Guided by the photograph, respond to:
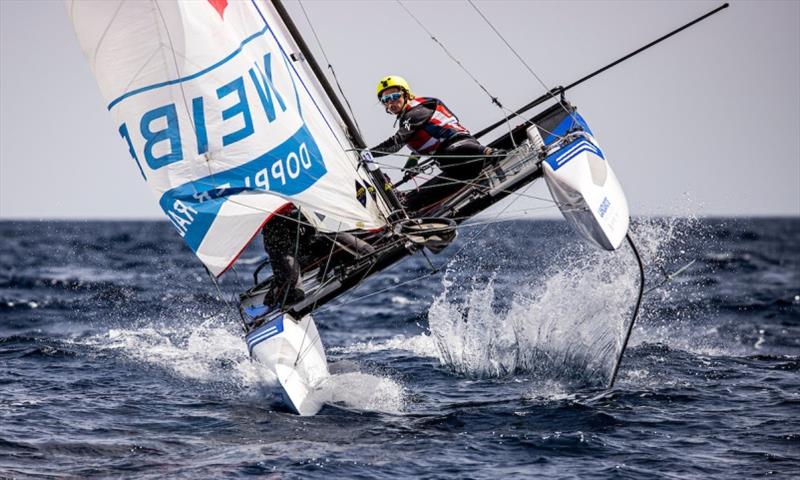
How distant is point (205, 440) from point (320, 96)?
296cm

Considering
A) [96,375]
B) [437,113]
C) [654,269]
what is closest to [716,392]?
[437,113]

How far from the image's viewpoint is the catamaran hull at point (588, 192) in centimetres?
823

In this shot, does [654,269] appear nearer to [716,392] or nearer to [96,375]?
[716,392]

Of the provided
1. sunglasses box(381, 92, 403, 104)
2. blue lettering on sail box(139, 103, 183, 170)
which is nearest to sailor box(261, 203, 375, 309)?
blue lettering on sail box(139, 103, 183, 170)

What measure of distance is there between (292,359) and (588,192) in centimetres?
283

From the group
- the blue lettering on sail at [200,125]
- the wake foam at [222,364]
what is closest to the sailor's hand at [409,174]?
the wake foam at [222,364]

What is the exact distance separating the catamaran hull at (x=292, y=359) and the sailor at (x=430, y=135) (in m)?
1.69

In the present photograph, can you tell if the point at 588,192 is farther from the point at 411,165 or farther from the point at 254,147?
the point at 254,147

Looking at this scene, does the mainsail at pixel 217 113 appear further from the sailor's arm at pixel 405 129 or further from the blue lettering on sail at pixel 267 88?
the sailor's arm at pixel 405 129

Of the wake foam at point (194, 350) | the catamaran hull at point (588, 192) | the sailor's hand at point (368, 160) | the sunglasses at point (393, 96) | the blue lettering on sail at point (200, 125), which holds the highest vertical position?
the blue lettering on sail at point (200, 125)

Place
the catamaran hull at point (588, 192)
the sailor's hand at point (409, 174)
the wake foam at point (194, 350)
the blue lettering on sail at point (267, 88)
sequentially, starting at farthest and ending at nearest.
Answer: the wake foam at point (194, 350)
the sailor's hand at point (409, 174)
the catamaran hull at point (588, 192)
the blue lettering on sail at point (267, 88)

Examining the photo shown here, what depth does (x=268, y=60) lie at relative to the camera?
8164 mm

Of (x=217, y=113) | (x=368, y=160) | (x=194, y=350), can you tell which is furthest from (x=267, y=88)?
(x=194, y=350)

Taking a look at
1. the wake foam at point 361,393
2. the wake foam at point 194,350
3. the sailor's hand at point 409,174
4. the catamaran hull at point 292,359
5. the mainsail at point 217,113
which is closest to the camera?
the mainsail at point 217,113
